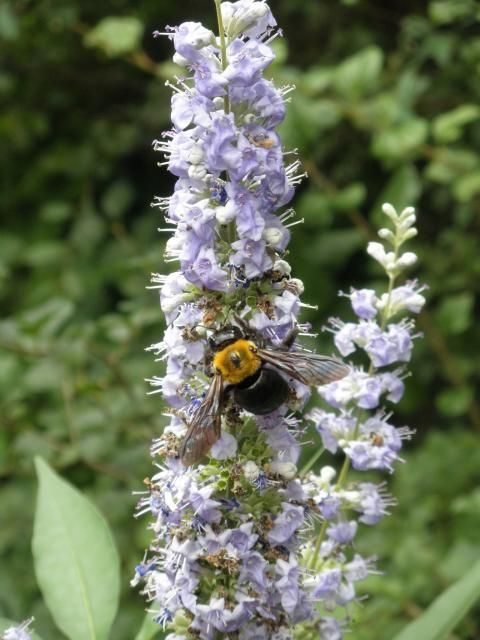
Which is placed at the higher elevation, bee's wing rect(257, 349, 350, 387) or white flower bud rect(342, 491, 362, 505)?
bee's wing rect(257, 349, 350, 387)

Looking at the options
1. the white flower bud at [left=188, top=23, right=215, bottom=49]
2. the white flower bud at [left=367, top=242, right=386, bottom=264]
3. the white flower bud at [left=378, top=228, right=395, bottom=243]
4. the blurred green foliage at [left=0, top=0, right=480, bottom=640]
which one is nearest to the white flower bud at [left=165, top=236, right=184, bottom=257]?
the white flower bud at [left=188, top=23, right=215, bottom=49]

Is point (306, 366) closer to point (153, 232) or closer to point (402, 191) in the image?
point (402, 191)

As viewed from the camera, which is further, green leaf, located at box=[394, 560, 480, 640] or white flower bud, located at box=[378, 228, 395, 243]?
white flower bud, located at box=[378, 228, 395, 243]

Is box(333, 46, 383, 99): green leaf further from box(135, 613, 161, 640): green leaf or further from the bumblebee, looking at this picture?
box(135, 613, 161, 640): green leaf

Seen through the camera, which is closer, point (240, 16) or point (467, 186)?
point (240, 16)

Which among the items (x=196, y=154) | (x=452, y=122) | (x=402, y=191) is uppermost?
(x=452, y=122)

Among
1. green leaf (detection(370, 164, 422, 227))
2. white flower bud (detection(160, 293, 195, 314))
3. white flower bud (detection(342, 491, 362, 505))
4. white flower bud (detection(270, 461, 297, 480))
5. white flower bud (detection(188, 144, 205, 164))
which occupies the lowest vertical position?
white flower bud (detection(342, 491, 362, 505))

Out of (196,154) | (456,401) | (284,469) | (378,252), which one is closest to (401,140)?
(456,401)

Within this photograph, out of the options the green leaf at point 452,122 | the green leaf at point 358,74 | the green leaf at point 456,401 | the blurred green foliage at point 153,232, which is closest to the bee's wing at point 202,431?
the blurred green foliage at point 153,232

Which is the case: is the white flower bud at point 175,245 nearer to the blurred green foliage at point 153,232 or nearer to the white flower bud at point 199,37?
the white flower bud at point 199,37
